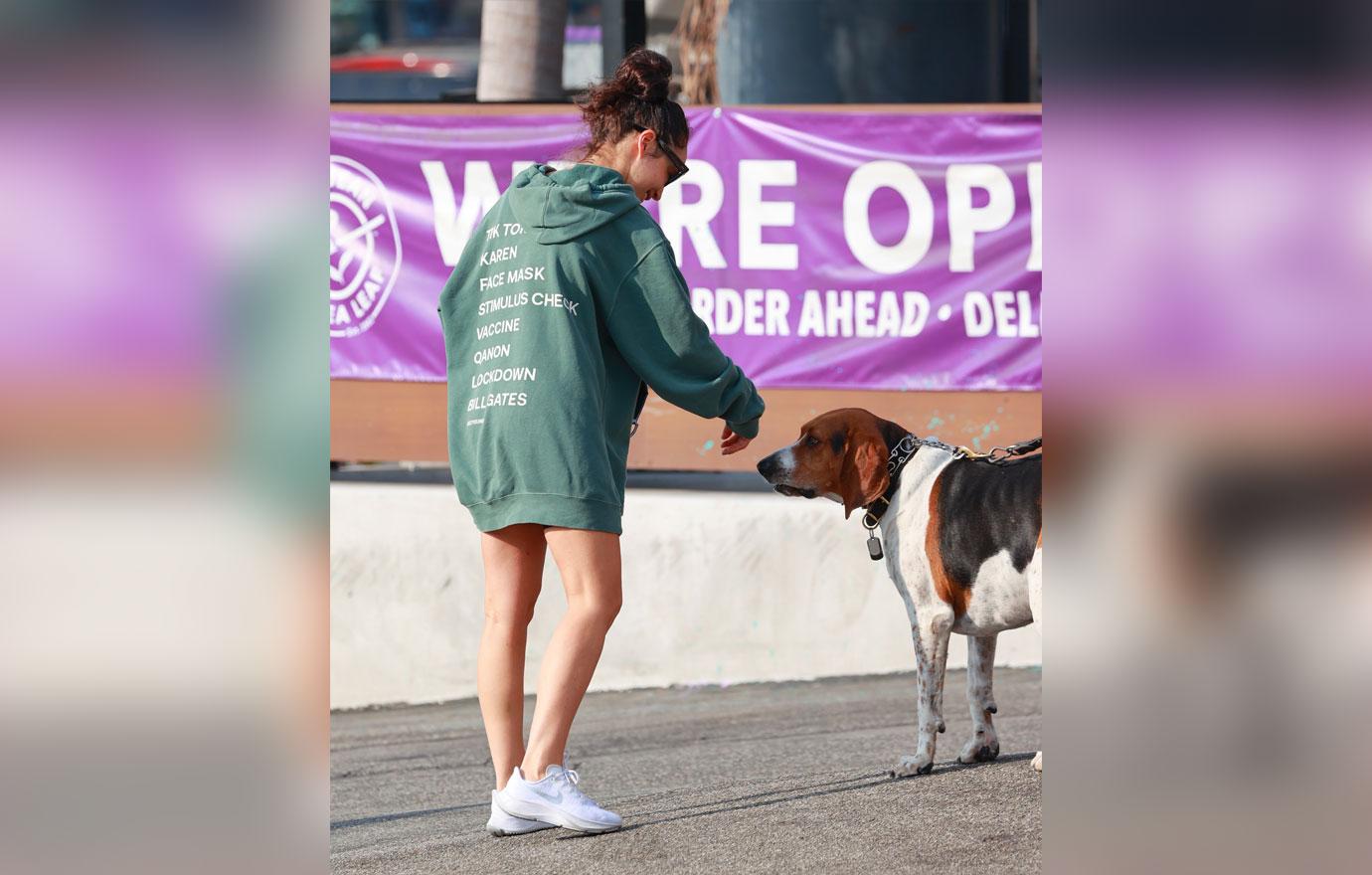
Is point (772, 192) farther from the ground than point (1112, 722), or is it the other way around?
point (772, 192)

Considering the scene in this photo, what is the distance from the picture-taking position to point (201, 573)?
4.95 feet

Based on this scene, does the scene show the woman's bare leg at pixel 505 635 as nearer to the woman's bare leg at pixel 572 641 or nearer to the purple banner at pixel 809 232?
the woman's bare leg at pixel 572 641

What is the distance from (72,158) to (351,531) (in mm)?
6130

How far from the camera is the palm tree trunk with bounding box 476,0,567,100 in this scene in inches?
328

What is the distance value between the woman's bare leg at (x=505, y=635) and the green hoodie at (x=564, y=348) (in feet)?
0.33

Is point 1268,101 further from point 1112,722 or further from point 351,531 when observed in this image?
point 351,531

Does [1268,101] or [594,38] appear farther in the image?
[594,38]

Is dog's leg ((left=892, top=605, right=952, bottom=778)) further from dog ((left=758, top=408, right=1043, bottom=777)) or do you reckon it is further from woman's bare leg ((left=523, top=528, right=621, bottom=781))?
woman's bare leg ((left=523, top=528, right=621, bottom=781))

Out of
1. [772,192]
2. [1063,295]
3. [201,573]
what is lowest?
[201,573]

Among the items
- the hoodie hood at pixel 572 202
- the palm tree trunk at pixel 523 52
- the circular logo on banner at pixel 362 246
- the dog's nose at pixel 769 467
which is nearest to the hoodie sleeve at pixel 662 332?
the hoodie hood at pixel 572 202

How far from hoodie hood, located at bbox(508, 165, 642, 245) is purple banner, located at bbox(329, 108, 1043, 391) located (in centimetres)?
351

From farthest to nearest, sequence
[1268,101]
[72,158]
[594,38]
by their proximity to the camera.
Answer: [594,38] → [1268,101] → [72,158]

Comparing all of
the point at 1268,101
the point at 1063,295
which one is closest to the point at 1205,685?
the point at 1063,295

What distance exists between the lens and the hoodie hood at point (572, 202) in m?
3.61
